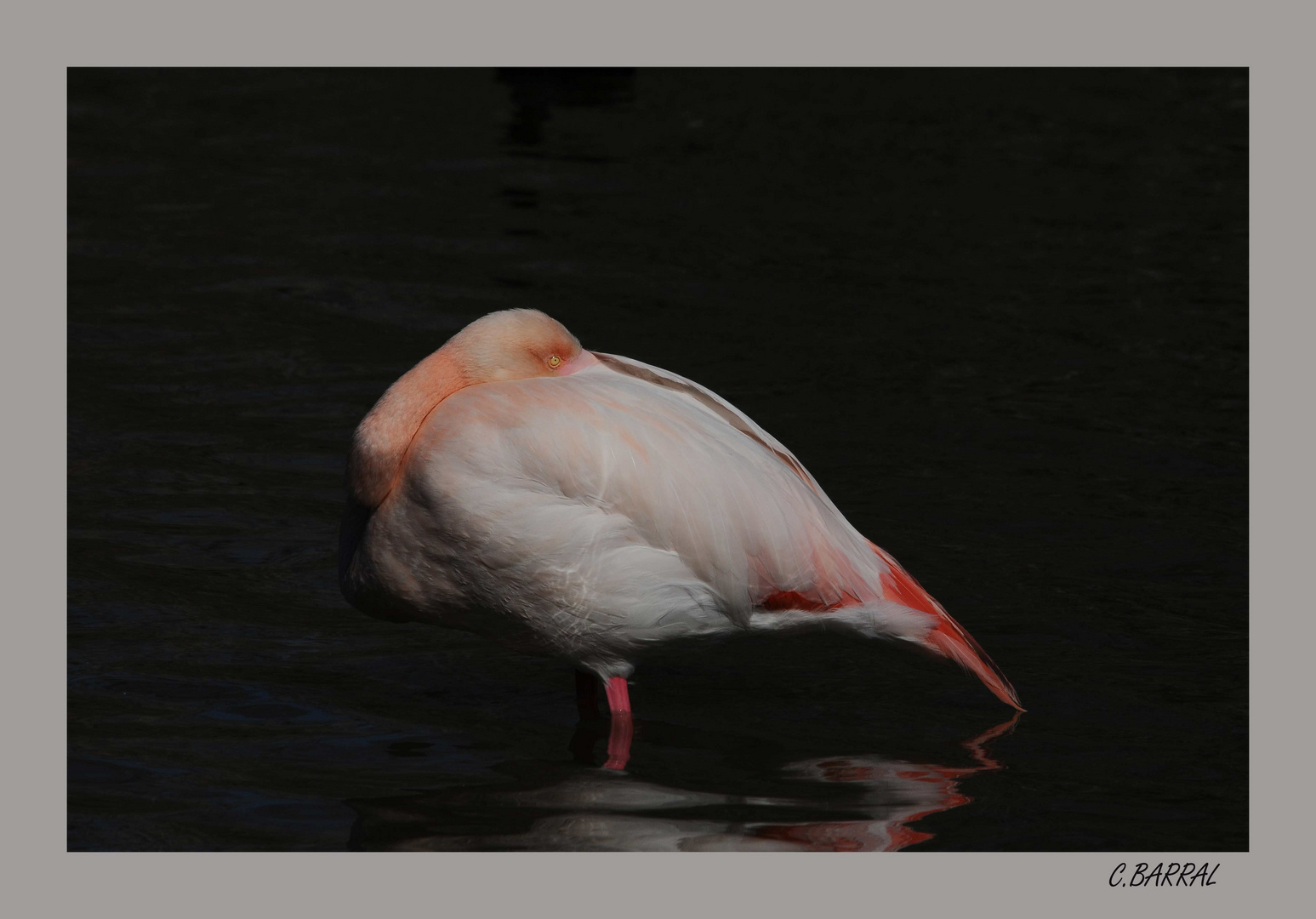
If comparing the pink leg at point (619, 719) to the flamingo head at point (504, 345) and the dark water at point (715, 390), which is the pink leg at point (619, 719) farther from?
the flamingo head at point (504, 345)

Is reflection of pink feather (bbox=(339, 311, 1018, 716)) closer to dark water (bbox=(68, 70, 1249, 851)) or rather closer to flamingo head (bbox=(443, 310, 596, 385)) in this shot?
flamingo head (bbox=(443, 310, 596, 385))

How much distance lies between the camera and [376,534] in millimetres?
5004

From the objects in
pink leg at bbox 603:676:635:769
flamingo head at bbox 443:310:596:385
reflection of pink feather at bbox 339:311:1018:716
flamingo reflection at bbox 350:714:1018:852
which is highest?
flamingo head at bbox 443:310:596:385

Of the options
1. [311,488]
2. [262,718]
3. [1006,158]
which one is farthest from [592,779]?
[1006,158]

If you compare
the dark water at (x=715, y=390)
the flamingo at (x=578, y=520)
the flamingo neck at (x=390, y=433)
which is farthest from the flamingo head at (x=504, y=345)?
the dark water at (x=715, y=390)

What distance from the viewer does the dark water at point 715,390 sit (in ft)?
16.7

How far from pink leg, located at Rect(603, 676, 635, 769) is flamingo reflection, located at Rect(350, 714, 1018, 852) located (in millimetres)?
11

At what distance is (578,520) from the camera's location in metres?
4.93

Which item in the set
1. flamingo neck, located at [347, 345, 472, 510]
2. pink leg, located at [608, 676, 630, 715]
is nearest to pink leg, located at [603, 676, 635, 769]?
pink leg, located at [608, 676, 630, 715]

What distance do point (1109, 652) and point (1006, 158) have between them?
301 inches

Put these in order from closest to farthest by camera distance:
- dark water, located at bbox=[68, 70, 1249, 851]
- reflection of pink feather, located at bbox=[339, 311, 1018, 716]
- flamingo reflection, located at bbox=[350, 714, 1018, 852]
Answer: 1. flamingo reflection, located at bbox=[350, 714, 1018, 852]
2. reflection of pink feather, located at bbox=[339, 311, 1018, 716]
3. dark water, located at bbox=[68, 70, 1249, 851]

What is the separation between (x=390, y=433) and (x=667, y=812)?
4.82 feet

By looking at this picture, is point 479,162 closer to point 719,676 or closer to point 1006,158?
point 1006,158

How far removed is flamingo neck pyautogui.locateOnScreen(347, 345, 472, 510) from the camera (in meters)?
4.93
